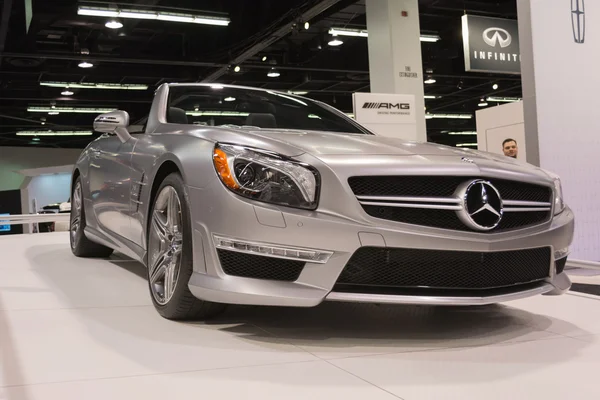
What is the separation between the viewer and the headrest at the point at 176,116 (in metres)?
3.49

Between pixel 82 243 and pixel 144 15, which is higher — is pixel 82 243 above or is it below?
below

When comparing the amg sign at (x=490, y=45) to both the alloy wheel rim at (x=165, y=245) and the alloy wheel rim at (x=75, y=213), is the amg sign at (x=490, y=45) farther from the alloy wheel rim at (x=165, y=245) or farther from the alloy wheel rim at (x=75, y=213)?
the alloy wheel rim at (x=165, y=245)

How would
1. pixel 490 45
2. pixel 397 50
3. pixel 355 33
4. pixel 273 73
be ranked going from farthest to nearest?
pixel 273 73 → pixel 355 33 → pixel 490 45 → pixel 397 50

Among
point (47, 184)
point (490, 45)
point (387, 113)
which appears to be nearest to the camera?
point (387, 113)

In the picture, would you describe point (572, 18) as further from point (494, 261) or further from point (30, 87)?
point (30, 87)

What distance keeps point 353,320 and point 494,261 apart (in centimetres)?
70

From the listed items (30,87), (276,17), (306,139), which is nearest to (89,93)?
(30,87)

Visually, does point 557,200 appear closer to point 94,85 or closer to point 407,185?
point 407,185

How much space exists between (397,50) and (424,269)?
7.53 metres

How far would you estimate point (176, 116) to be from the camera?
11.6 ft

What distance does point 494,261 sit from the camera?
2.46 metres

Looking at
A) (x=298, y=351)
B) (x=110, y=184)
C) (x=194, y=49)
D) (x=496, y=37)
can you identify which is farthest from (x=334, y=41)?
(x=298, y=351)

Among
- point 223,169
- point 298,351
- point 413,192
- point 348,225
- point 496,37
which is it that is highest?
point 496,37

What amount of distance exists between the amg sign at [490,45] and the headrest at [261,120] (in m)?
7.25
